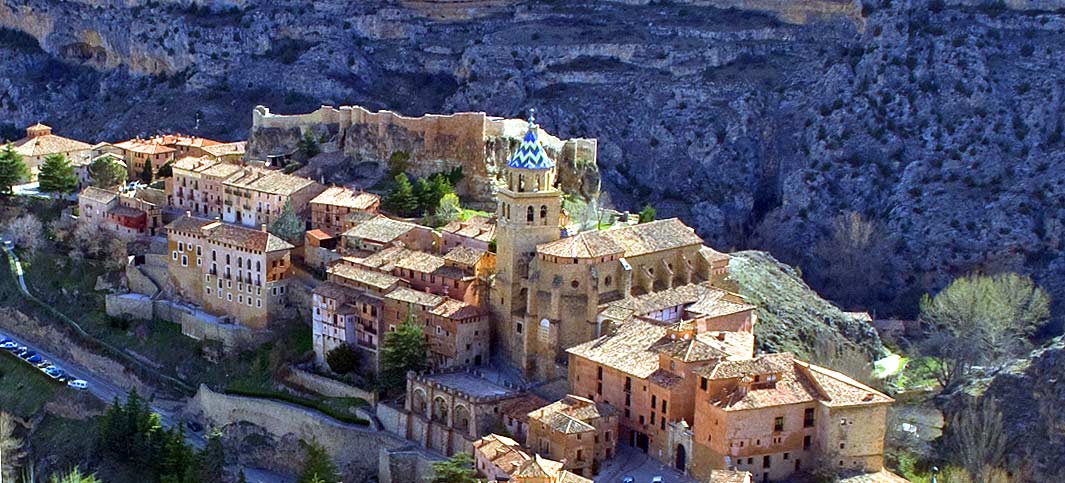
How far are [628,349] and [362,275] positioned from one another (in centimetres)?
1315

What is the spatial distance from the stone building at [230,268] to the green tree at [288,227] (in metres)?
0.63

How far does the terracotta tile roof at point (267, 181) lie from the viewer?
76625mm

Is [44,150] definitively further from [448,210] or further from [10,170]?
[448,210]

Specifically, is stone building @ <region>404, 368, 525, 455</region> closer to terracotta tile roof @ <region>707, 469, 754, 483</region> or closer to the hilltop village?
the hilltop village

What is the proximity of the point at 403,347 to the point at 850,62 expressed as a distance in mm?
47945

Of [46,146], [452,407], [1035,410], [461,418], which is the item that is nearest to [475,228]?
[452,407]

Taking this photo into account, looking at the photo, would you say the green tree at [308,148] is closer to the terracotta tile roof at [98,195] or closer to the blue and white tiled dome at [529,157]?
the terracotta tile roof at [98,195]

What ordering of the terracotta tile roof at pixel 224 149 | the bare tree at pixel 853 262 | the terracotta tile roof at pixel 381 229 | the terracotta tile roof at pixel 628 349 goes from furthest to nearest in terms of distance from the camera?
1. the bare tree at pixel 853 262
2. the terracotta tile roof at pixel 224 149
3. the terracotta tile roof at pixel 381 229
4. the terracotta tile roof at pixel 628 349

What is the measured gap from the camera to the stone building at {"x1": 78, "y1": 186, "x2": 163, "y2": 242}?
79.4 meters

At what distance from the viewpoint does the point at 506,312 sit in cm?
6444

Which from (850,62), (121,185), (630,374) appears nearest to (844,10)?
(850,62)

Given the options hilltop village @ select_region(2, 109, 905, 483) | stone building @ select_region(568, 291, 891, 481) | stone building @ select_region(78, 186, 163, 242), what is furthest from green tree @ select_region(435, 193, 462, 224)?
stone building @ select_region(568, 291, 891, 481)

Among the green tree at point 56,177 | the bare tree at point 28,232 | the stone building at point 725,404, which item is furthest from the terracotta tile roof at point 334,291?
the green tree at point 56,177

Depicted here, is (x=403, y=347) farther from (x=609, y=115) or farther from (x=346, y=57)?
(x=346, y=57)
